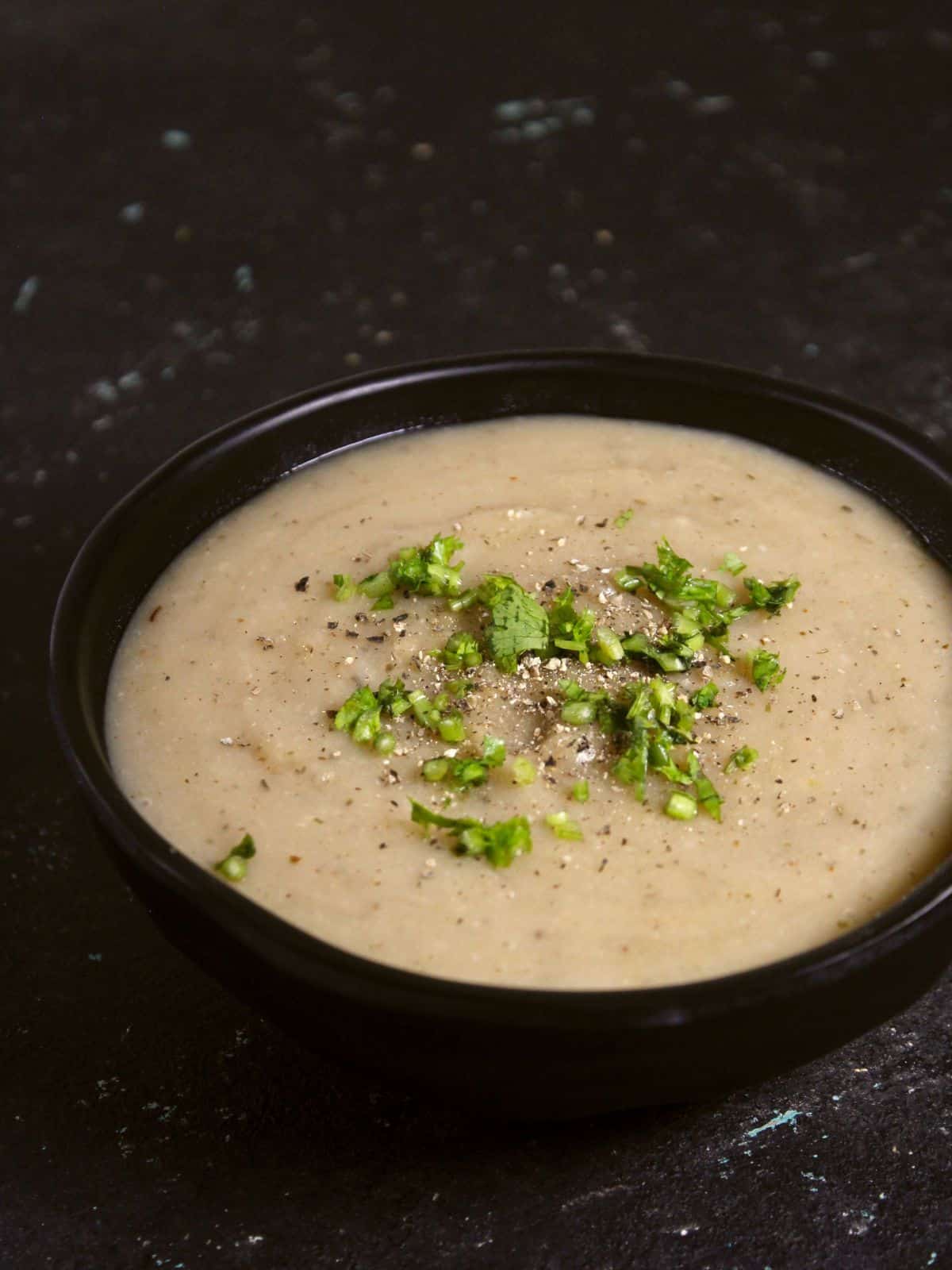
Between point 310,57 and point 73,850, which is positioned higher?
point 310,57

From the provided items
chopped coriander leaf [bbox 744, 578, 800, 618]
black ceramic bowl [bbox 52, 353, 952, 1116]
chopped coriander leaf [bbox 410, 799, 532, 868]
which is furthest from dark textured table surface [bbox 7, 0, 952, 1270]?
chopped coriander leaf [bbox 744, 578, 800, 618]

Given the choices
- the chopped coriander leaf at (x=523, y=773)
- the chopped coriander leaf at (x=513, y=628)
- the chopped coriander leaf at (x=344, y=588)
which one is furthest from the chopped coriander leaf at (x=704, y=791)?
the chopped coriander leaf at (x=344, y=588)

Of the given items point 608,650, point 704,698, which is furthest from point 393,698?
point 704,698

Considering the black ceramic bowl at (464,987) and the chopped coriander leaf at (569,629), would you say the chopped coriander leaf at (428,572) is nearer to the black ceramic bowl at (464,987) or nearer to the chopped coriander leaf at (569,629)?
the chopped coriander leaf at (569,629)

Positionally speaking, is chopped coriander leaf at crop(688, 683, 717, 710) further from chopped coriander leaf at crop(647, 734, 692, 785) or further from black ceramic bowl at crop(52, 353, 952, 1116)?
black ceramic bowl at crop(52, 353, 952, 1116)

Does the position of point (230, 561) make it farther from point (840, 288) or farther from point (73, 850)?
point (840, 288)

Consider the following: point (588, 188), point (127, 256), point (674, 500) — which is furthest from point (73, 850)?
point (588, 188)

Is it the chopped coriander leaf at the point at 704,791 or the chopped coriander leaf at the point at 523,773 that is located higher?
the chopped coriander leaf at the point at 523,773

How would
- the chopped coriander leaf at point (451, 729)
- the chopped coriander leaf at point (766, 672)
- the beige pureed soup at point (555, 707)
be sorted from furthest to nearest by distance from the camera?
the chopped coriander leaf at point (766, 672) → the chopped coriander leaf at point (451, 729) → the beige pureed soup at point (555, 707)
